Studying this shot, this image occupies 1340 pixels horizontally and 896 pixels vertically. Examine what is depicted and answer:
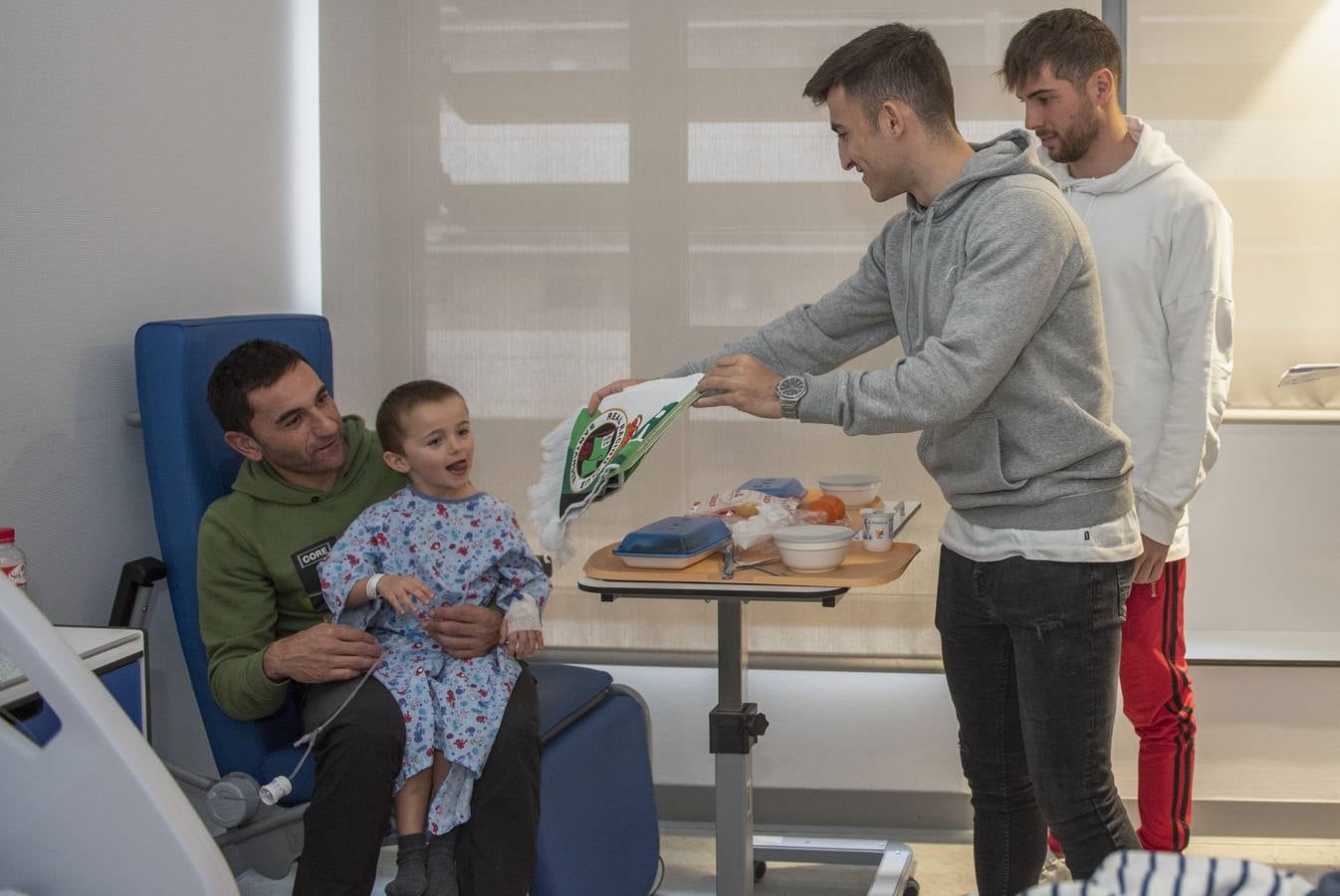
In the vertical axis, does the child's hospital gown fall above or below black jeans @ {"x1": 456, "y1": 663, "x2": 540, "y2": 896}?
above

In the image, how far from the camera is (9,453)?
222 centimetres

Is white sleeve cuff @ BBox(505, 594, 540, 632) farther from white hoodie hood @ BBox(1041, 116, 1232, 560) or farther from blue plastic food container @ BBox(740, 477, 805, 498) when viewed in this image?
white hoodie hood @ BBox(1041, 116, 1232, 560)

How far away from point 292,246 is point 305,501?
114cm

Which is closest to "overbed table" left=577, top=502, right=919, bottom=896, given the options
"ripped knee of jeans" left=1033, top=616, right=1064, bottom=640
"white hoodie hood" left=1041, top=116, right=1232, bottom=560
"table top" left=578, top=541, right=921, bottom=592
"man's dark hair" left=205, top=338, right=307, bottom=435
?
"table top" left=578, top=541, right=921, bottom=592

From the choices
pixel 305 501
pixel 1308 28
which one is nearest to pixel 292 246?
pixel 305 501

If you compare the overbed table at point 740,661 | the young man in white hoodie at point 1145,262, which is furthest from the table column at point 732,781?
the young man in white hoodie at point 1145,262

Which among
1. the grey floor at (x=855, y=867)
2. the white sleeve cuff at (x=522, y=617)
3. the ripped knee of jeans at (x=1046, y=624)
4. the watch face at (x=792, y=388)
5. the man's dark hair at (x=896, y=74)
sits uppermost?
the man's dark hair at (x=896, y=74)

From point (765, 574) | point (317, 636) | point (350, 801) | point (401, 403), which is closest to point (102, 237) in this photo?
point (401, 403)

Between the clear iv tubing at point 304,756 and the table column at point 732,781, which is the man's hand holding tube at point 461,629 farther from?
the table column at point 732,781

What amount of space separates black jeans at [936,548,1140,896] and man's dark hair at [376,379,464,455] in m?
0.91

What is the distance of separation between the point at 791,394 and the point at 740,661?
2.58ft

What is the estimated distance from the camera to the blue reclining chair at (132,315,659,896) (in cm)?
224

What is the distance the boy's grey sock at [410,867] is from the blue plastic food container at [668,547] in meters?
0.56

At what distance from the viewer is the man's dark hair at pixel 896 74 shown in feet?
6.22
